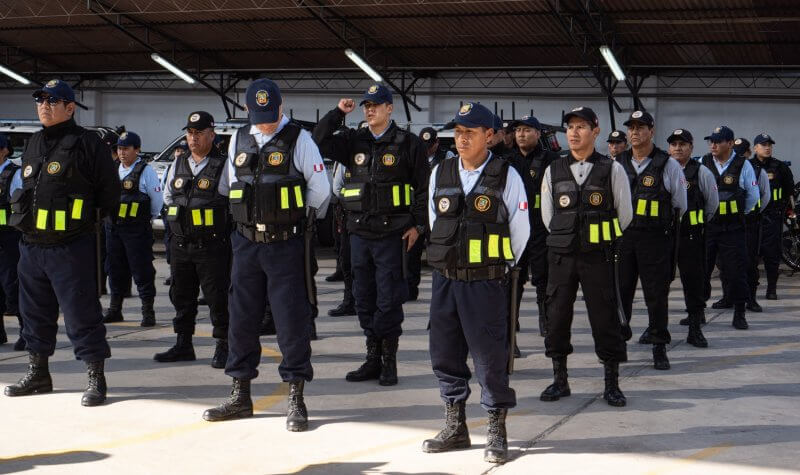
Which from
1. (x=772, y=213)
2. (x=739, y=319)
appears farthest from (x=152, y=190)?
(x=772, y=213)

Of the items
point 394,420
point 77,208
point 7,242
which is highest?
point 77,208

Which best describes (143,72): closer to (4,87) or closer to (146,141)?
(146,141)

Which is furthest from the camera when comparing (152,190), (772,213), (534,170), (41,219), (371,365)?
(772,213)

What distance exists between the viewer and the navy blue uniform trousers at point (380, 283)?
6.70 metres

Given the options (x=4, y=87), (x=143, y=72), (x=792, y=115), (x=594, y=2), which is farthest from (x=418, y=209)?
(x=4, y=87)

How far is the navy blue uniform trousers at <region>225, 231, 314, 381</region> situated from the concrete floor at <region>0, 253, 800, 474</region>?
14.2 inches

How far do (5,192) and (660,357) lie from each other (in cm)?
550

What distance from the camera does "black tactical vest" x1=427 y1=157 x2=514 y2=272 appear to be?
5.10 meters

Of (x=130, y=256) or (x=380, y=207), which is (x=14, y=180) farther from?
(x=380, y=207)

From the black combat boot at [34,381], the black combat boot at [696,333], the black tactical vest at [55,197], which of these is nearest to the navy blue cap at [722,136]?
the black combat boot at [696,333]

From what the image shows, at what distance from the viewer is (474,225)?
16.8 feet

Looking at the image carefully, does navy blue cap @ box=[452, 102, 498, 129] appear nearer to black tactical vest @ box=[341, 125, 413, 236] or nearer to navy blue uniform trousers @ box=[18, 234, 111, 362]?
black tactical vest @ box=[341, 125, 413, 236]

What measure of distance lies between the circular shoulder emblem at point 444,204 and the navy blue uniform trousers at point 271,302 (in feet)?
3.29

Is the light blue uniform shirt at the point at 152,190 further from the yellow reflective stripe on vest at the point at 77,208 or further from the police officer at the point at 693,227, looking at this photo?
the police officer at the point at 693,227
